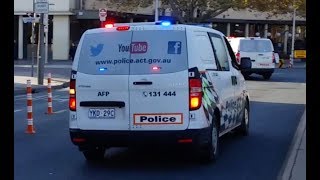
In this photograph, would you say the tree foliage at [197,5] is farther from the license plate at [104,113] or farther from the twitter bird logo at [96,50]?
the license plate at [104,113]

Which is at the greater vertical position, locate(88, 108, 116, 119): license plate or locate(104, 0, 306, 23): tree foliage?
locate(104, 0, 306, 23): tree foliage

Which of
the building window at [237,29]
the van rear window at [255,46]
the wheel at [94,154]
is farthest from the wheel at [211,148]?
the building window at [237,29]

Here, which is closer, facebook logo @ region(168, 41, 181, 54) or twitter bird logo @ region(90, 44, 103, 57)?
facebook logo @ region(168, 41, 181, 54)

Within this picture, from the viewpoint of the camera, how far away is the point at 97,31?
9086mm

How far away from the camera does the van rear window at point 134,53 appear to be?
8680 mm

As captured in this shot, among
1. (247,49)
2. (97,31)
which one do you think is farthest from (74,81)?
(247,49)

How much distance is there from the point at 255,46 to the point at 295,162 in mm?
21912

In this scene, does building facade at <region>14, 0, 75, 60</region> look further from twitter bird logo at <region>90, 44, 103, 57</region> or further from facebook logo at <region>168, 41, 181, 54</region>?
facebook logo at <region>168, 41, 181, 54</region>

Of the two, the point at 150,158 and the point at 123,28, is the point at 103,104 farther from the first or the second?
the point at 150,158

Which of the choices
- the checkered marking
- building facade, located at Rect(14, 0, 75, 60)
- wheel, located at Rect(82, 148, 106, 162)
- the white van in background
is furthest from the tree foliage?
the checkered marking

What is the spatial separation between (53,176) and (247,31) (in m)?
56.6

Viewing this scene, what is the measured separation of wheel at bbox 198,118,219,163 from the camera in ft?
29.5

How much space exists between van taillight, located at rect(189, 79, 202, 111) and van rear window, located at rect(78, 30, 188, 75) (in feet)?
0.78
